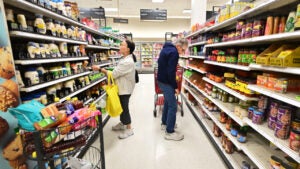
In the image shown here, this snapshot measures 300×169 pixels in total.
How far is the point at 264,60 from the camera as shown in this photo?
1562 millimetres

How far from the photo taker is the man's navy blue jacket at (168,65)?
2.76m

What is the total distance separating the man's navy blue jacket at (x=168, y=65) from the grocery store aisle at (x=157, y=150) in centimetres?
104

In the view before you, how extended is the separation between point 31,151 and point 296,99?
1925 millimetres

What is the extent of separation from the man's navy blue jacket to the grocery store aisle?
104cm

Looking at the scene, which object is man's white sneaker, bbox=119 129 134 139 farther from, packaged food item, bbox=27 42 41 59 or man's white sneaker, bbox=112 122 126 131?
packaged food item, bbox=27 42 41 59

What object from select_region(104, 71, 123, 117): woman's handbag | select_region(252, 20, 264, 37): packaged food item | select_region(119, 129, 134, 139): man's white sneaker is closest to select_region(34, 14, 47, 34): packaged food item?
select_region(104, 71, 123, 117): woman's handbag

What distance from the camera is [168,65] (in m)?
2.83

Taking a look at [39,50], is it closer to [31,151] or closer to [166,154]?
[31,151]

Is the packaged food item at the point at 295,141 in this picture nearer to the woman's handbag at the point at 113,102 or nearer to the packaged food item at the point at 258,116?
the packaged food item at the point at 258,116

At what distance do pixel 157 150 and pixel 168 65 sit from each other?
139 cm

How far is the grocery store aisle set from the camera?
2.44m

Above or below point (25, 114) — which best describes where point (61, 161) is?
below

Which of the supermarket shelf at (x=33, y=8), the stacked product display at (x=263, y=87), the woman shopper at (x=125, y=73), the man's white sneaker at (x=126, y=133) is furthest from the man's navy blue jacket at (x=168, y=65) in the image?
the supermarket shelf at (x=33, y=8)

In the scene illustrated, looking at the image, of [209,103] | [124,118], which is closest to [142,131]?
[124,118]
